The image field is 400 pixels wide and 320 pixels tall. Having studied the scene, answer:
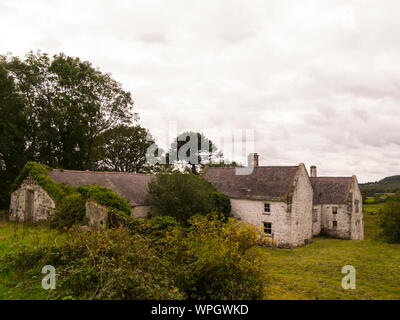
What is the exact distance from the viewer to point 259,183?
2952 cm

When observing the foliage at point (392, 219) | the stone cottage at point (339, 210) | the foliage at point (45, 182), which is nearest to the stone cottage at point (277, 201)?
the stone cottage at point (339, 210)

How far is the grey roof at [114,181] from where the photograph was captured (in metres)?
22.6

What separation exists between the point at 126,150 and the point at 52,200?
87.8 ft

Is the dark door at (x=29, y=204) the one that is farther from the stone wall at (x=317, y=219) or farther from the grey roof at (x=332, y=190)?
the grey roof at (x=332, y=190)

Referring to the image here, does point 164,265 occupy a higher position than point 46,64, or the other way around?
point 46,64

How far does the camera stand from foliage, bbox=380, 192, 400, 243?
26828mm

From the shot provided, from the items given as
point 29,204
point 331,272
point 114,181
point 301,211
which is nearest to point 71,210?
point 29,204

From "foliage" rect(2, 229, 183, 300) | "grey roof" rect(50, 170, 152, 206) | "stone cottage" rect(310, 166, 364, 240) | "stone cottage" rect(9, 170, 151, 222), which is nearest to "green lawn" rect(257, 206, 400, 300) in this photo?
"foliage" rect(2, 229, 183, 300)

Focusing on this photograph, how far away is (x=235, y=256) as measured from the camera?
9.18 m

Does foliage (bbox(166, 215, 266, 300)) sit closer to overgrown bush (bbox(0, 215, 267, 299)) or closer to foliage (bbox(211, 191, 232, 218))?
overgrown bush (bbox(0, 215, 267, 299))

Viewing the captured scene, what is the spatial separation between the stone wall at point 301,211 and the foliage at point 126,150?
29.6m
